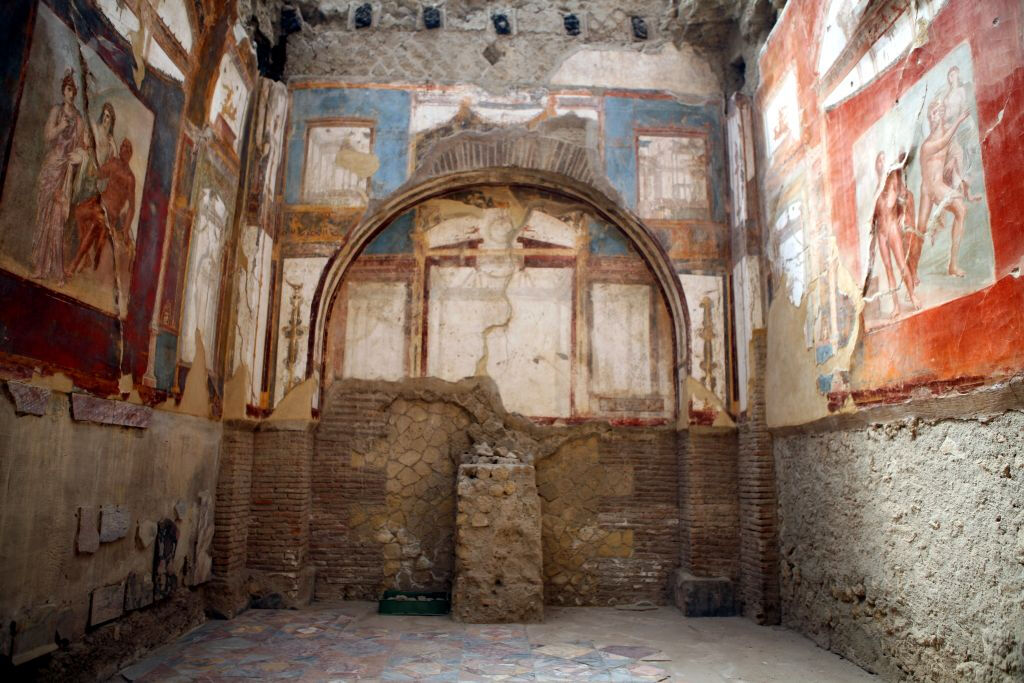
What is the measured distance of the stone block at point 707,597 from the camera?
602cm

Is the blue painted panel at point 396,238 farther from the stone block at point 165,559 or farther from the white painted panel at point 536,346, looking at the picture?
the stone block at point 165,559

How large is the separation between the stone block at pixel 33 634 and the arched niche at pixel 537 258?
3023mm

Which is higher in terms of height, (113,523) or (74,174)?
(74,174)

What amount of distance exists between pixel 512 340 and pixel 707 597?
9.01 feet

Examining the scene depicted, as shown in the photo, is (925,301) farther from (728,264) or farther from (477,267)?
(477,267)

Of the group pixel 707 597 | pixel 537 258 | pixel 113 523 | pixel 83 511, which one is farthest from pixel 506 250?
pixel 83 511

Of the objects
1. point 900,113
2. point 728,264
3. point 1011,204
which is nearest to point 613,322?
point 728,264

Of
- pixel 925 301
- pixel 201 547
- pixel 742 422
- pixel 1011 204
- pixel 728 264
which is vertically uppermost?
pixel 728 264

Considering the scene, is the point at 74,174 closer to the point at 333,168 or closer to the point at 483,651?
the point at 333,168

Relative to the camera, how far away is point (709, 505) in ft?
20.7

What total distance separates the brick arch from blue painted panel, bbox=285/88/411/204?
0.18 metres

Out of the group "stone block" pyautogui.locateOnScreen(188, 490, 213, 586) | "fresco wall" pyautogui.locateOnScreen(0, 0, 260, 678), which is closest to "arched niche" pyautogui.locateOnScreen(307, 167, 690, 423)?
"fresco wall" pyautogui.locateOnScreen(0, 0, 260, 678)

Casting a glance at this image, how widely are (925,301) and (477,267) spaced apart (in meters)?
3.99

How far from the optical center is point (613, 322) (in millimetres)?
6945
